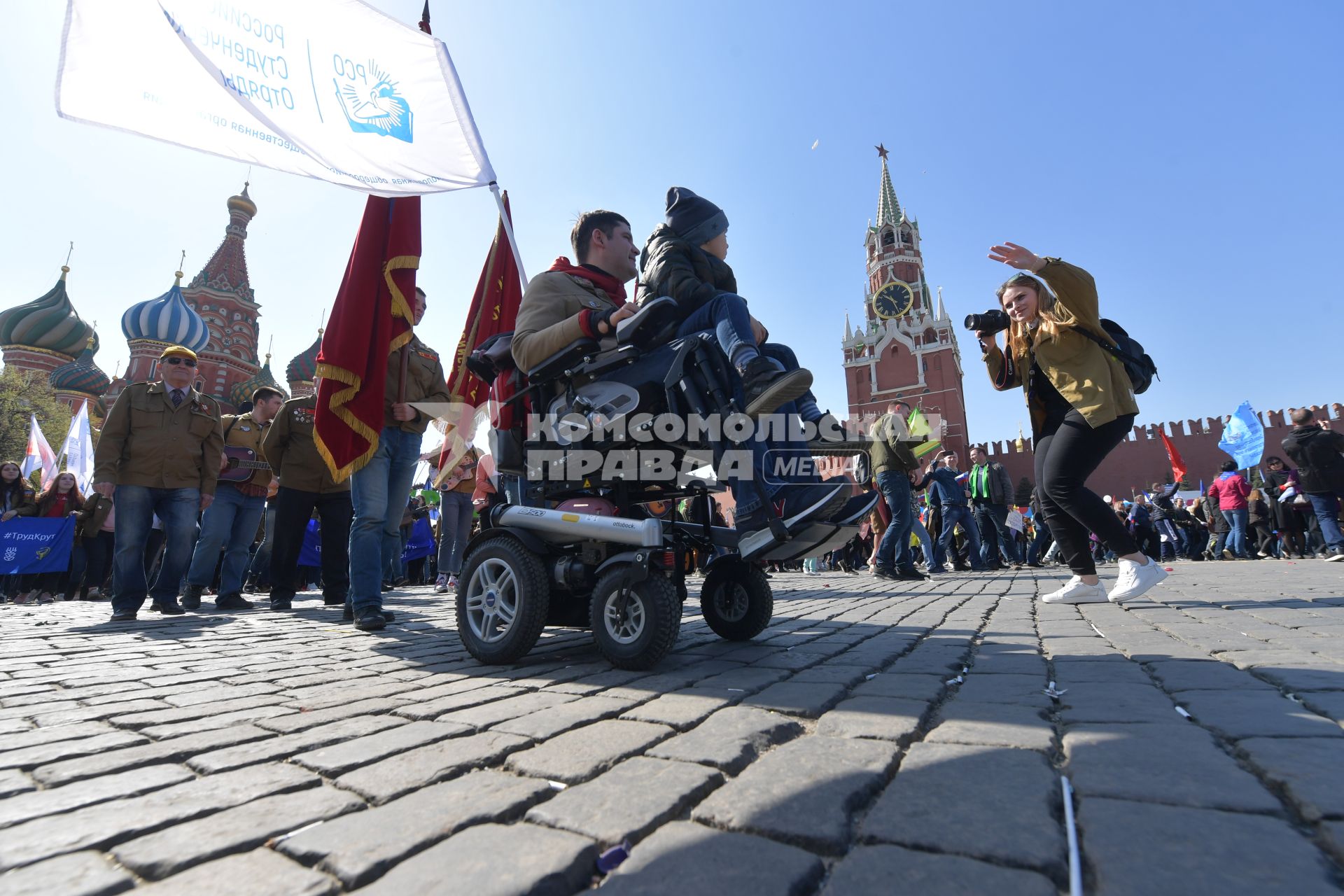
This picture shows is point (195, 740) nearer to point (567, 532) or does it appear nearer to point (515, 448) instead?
point (567, 532)

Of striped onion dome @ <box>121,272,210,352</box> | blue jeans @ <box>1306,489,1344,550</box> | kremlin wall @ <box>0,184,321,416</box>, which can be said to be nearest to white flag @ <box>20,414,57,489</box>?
blue jeans @ <box>1306,489,1344,550</box>

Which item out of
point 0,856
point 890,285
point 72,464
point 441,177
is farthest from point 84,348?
point 890,285

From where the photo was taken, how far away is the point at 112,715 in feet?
5.82

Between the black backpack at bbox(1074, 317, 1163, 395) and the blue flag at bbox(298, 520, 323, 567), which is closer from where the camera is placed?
the black backpack at bbox(1074, 317, 1163, 395)

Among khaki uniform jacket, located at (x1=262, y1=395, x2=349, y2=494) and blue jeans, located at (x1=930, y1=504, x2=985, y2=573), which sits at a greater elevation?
khaki uniform jacket, located at (x1=262, y1=395, x2=349, y2=494)

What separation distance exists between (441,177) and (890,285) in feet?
237

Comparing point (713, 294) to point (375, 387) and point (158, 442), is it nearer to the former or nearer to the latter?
point (375, 387)

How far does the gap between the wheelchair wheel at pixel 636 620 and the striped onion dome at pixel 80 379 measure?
62874 mm

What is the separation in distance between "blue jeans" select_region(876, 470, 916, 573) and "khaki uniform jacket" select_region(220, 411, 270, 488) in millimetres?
6167

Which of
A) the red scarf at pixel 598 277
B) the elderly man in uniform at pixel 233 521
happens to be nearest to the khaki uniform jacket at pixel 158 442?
A: the elderly man in uniform at pixel 233 521

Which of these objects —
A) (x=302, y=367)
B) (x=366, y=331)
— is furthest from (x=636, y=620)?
(x=302, y=367)

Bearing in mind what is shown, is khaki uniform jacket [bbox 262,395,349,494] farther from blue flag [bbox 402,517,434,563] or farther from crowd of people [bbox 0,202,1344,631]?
blue flag [bbox 402,517,434,563]

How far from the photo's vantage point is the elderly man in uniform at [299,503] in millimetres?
5512

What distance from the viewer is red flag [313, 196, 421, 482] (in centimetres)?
389
